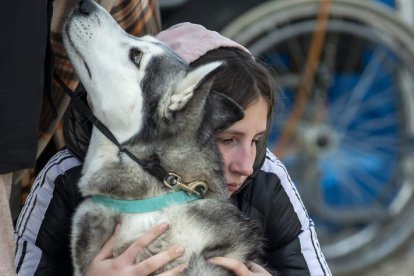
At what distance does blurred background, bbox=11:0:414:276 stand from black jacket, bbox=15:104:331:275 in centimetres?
214

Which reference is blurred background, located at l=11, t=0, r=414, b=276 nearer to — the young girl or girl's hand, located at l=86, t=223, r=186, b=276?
the young girl

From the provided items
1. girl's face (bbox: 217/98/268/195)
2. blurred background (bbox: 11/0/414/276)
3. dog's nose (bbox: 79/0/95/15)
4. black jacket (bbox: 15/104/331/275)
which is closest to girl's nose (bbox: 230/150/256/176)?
girl's face (bbox: 217/98/268/195)

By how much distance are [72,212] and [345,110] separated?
282 centimetres

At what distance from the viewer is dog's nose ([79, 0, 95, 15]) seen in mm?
3318

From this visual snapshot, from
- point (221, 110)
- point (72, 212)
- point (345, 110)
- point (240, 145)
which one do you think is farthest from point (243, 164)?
point (345, 110)

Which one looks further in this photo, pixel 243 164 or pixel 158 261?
pixel 243 164

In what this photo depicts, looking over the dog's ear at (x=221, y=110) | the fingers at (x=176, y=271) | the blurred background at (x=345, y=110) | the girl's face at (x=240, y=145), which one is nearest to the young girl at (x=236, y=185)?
the girl's face at (x=240, y=145)

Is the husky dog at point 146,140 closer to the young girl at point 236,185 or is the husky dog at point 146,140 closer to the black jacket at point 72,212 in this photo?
the young girl at point 236,185

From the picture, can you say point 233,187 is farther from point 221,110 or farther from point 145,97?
point 145,97

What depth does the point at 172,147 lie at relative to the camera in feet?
10.7

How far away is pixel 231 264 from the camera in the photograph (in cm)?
329

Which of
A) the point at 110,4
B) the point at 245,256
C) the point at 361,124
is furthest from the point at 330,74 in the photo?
the point at 245,256

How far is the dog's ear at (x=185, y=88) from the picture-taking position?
10.3 ft

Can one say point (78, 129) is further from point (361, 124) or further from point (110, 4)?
point (361, 124)
